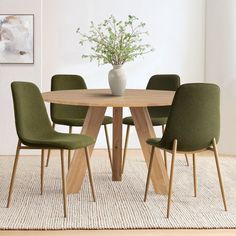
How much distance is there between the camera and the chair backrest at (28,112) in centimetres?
377

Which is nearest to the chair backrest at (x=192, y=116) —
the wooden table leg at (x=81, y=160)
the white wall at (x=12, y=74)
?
the wooden table leg at (x=81, y=160)

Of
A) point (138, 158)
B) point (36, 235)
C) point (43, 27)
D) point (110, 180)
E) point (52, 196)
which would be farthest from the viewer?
point (43, 27)

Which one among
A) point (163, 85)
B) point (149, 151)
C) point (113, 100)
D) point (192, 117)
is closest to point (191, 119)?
point (192, 117)

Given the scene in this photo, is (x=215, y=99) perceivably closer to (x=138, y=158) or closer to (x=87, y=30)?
(x=138, y=158)

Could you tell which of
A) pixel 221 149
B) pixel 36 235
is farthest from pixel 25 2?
pixel 36 235

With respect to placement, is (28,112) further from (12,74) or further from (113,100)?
(12,74)

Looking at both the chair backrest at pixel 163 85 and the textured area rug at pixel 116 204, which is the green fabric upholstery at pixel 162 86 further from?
the textured area rug at pixel 116 204

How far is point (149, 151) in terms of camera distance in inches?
174

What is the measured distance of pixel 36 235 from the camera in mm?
3289

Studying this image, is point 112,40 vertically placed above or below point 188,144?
above

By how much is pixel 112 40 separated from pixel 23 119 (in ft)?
3.61

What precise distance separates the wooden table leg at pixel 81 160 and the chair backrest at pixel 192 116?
0.84 metres

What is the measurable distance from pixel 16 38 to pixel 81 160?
2.39 m

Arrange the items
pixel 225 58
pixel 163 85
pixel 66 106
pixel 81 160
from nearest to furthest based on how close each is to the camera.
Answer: pixel 81 160 < pixel 66 106 < pixel 163 85 < pixel 225 58
